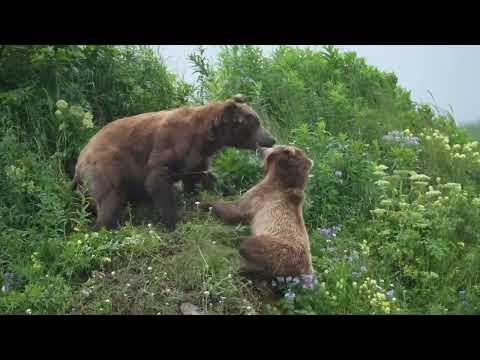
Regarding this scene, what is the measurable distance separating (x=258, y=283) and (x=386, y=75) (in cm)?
647

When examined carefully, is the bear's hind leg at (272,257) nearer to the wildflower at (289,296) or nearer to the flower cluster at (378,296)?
the wildflower at (289,296)

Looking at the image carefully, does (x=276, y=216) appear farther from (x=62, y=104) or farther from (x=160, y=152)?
(x=62, y=104)

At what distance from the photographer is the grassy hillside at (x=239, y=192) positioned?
7.21 meters

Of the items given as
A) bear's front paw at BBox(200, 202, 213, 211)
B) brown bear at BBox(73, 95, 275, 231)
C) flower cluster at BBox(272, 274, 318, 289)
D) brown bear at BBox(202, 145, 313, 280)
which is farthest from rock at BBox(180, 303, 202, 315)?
bear's front paw at BBox(200, 202, 213, 211)

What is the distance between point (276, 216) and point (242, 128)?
1.43 metres

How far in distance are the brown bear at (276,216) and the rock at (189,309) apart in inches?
25.9

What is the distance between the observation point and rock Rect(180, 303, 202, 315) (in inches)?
270

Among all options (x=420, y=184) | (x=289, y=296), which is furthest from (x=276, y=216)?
(x=420, y=184)

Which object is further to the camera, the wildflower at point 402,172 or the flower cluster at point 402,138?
the flower cluster at point 402,138

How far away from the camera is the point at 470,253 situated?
28.4 feet

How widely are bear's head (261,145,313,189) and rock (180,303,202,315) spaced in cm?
181

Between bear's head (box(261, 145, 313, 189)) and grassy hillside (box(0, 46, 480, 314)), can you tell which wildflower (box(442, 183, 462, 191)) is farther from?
bear's head (box(261, 145, 313, 189))

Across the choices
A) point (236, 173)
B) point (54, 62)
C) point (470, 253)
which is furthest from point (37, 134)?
point (470, 253)

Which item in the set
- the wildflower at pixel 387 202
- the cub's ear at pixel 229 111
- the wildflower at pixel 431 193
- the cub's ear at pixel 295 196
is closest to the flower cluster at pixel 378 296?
the cub's ear at pixel 295 196
